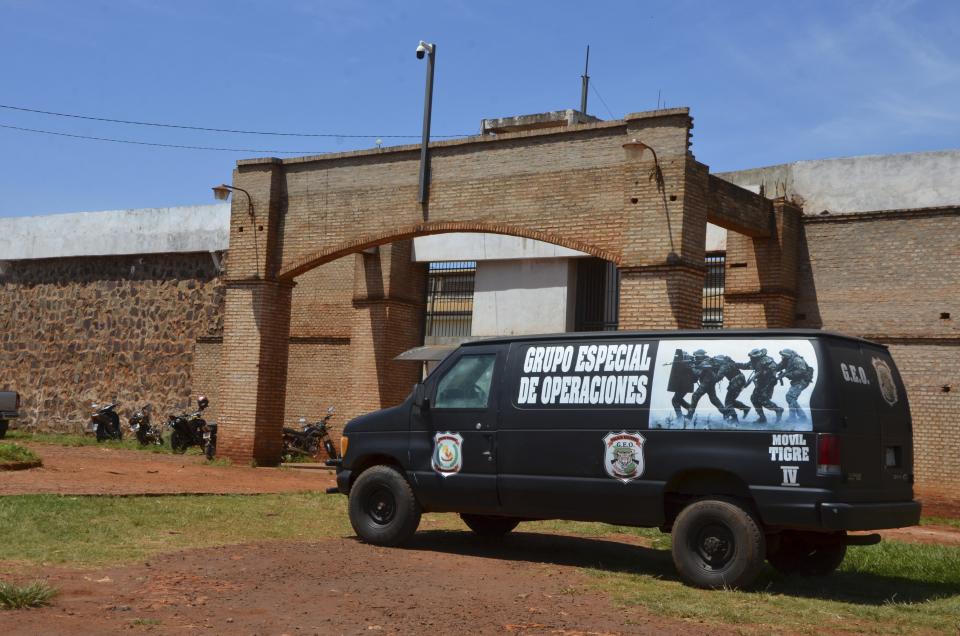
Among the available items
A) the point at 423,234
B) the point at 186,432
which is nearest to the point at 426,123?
the point at 423,234

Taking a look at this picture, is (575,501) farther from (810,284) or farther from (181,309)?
(181,309)

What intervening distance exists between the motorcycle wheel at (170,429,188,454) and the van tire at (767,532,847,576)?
15.5m

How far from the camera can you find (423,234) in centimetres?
1808

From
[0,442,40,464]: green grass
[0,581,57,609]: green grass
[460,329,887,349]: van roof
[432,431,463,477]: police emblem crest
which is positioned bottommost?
[0,581,57,609]: green grass

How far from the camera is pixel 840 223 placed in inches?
719

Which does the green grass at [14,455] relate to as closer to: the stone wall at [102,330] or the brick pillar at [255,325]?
the brick pillar at [255,325]

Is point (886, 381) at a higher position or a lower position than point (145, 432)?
higher

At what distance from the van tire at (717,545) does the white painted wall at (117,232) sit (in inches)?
755

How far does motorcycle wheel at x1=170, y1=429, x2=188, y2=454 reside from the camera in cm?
2228

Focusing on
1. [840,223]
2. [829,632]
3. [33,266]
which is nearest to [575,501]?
[829,632]

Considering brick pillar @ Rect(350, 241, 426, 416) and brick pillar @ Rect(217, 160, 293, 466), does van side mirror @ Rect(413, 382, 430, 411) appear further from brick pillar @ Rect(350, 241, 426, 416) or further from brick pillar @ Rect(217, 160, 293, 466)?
brick pillar @ Rect(350, 241, 426, 416)

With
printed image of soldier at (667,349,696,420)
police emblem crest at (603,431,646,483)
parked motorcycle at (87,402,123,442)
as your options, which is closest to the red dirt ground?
parked motorcycle at (87,402,123,442)

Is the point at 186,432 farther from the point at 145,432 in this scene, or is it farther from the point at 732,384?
the point at 732,384

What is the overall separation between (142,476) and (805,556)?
1064 centimetres
